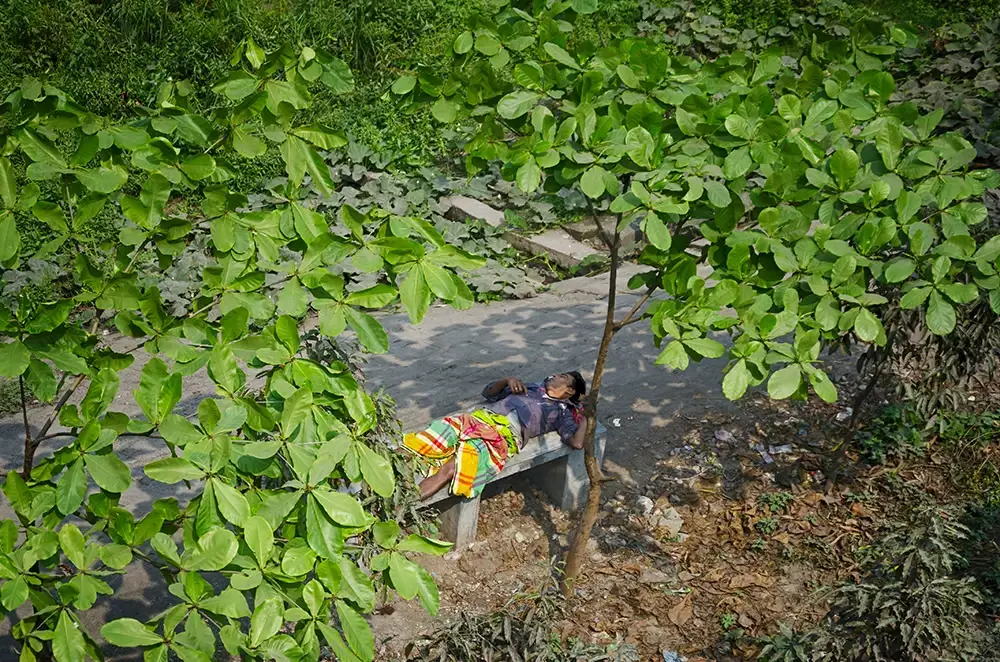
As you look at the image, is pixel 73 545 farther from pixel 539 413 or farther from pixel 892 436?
pixel 892 436

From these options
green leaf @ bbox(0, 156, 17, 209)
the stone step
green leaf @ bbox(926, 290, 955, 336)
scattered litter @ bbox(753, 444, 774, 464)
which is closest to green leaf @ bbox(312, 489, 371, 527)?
green leaf @ bbox(0, 156, 17, 209)

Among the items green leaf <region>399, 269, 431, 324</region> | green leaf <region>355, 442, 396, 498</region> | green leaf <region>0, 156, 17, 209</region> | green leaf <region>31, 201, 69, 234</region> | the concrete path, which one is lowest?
the concrete path

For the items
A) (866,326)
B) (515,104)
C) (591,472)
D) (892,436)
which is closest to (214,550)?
(515,104)

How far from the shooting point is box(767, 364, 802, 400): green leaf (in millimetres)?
3021

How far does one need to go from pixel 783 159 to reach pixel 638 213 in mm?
566

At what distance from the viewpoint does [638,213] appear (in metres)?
3.31

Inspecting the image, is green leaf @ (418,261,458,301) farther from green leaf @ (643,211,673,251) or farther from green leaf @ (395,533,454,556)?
green leaf @ (643,211,673,251)

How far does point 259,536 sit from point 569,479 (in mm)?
3334

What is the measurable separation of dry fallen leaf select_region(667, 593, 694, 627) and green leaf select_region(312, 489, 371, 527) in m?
2.78

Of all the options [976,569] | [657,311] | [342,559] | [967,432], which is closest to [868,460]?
[967,432]

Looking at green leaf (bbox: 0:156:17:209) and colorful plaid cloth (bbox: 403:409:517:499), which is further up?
green leaf (bbox: 0:156:17:209)

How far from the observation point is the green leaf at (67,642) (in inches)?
93.6

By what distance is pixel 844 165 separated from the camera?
3.30 metres

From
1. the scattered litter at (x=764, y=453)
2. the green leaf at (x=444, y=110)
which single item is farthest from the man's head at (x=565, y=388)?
the green leaf at (x=444, y=110)
